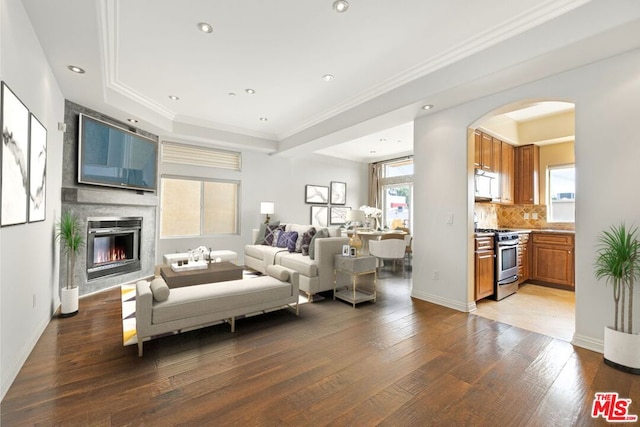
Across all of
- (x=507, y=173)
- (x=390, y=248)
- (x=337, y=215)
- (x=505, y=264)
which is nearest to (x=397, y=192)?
(x=337, y=215)

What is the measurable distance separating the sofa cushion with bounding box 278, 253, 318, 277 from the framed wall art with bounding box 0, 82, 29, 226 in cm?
286

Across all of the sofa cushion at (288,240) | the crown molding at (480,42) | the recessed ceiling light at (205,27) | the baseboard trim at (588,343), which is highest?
the recessed ceiling light at (205,27)

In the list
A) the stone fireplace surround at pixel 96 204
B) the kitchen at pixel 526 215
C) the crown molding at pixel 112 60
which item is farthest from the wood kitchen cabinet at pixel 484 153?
the stone fireplace surround at pixel 96 204

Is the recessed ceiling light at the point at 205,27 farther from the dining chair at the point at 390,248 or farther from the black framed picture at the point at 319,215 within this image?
the black framed picture at the point at 319,215

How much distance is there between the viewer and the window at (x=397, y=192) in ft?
26.2

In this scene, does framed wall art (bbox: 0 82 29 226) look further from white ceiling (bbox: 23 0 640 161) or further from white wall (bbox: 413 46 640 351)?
white wall (bbox: 413 46 640 351)

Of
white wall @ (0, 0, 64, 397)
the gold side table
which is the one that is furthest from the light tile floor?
white wall @ (0, 0, 64, 397)

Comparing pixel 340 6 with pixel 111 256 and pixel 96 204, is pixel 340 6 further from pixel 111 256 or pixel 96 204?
pixel 111 256

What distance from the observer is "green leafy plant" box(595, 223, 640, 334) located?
2242 millimetres

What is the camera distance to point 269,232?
5.87 meters

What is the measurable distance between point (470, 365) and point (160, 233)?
5.48m

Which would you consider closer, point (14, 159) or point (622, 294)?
point (14, 159)

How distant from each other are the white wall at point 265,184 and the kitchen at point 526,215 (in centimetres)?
412

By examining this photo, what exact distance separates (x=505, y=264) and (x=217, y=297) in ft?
13.2
